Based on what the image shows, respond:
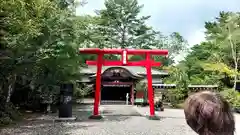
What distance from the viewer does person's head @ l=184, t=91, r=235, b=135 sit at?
47.4 inches

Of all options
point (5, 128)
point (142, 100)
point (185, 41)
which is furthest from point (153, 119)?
point (185, 41)

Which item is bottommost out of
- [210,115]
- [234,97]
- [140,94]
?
[210,115]

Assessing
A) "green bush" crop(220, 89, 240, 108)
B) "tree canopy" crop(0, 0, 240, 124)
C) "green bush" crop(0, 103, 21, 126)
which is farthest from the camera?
"green bush" crop(220, 89, 240, 108)

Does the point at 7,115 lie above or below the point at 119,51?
below

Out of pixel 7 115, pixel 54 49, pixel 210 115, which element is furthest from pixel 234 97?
pixel 210 115

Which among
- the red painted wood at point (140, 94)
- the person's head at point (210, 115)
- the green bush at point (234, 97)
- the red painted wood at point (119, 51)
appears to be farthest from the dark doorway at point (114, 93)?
the person's head at point (210, 115)

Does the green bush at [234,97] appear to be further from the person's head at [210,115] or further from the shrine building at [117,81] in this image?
Result: the person's head at [210,115]

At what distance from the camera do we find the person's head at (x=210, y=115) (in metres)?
1.20

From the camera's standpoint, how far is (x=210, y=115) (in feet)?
3.98

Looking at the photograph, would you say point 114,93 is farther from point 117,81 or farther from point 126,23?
point 126,23

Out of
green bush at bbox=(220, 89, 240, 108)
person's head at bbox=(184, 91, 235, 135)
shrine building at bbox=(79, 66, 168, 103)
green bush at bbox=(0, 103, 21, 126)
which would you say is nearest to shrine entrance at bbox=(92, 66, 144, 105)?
shrine building at bbox=(79, 66, 168, 103)

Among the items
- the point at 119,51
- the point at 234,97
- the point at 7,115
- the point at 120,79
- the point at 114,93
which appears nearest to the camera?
the point at 7,115

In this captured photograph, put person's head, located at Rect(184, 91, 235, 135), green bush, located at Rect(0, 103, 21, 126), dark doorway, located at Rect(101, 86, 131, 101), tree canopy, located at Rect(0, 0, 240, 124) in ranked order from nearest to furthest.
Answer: person's head, located at Rect(184, 91, 235, 135) < tree canopy, located at Rect(0, 0, 240, 124) < green bush, located at Rect(0, 103, 21, 126) < dark doorway, located at Rect(101, 86, 131, 101)

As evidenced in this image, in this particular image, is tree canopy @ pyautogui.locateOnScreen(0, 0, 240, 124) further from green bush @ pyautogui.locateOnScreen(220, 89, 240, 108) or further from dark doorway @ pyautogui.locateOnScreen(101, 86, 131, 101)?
dark doorway @ pyautogui.locateOnScreen(101, 86, 131, 101)
